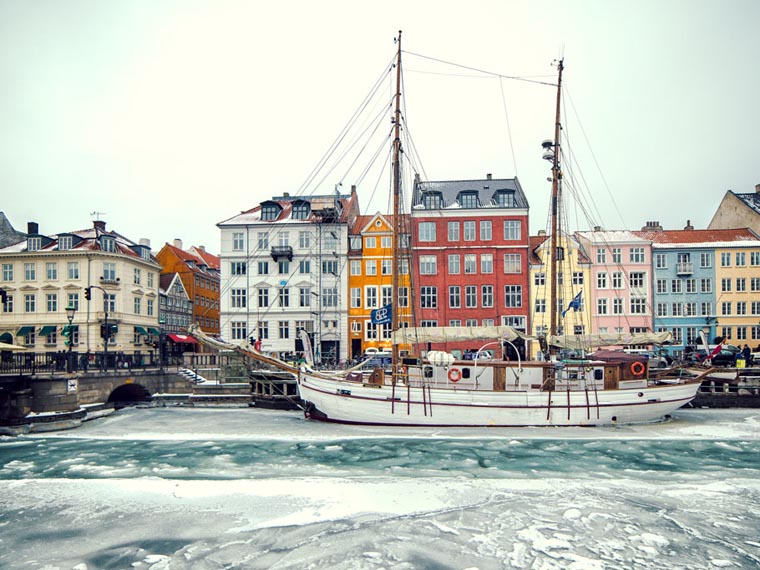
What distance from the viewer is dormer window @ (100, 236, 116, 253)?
174 ft

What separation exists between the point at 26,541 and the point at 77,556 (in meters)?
2.08

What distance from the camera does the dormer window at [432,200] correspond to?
54500mm

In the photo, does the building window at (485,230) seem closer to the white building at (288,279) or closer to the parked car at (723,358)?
the white building at (288,279)

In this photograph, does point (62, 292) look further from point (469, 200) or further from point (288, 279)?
point (469, 200)

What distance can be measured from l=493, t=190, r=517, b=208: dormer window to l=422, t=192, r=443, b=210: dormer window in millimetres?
5391

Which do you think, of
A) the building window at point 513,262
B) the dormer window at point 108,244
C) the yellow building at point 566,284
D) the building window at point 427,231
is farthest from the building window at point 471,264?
the dormer window at point 108,244

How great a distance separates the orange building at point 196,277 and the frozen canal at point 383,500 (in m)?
45.3

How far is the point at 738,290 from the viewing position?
2173 inches

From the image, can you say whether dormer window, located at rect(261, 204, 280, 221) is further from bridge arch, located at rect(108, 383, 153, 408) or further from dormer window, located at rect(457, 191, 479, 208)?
bridge arch, located at rect(108, 383, 153, 408)

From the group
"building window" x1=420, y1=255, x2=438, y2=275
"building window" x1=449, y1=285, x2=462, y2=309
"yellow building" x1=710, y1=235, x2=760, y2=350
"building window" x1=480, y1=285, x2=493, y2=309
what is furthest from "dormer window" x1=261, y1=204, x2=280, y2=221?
"yellow building" x1=710, y1=235, x2=760, y2=350

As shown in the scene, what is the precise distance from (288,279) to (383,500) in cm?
3965

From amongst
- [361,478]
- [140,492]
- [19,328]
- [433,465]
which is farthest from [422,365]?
[19,328]

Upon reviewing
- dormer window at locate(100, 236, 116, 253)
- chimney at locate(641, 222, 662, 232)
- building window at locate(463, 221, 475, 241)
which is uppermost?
chimney at locate(641, 222, 662, 232)

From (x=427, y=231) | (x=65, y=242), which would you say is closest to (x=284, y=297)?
(x=427, y=231)
